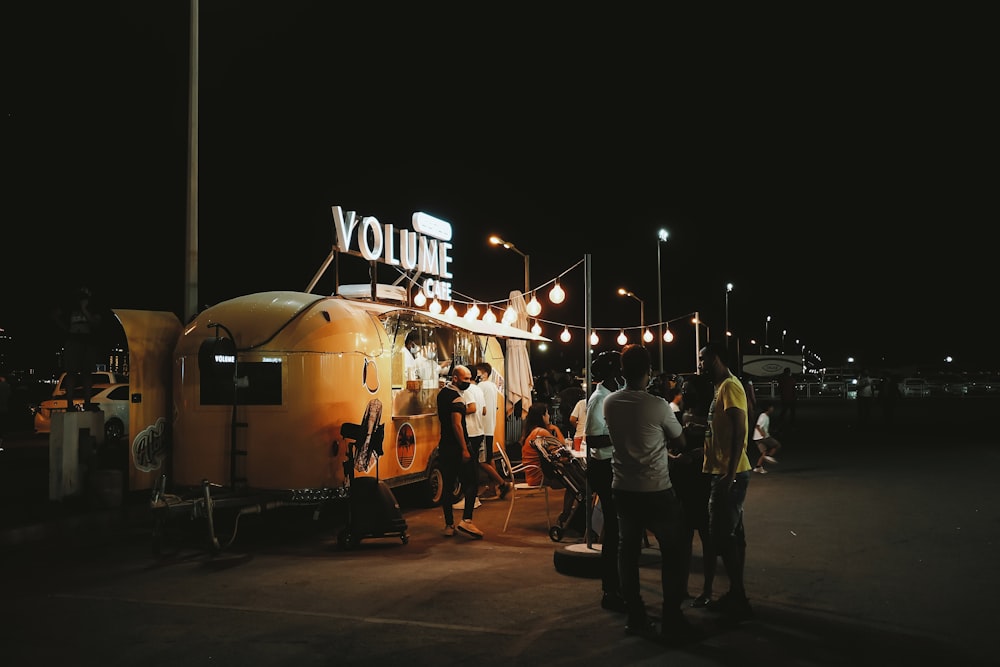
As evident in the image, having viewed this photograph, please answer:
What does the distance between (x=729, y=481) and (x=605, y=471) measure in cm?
123

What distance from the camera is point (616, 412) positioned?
5871 millimetres

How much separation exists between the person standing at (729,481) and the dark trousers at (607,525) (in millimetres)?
761

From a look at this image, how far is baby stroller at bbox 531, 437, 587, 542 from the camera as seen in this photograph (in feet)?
30.2

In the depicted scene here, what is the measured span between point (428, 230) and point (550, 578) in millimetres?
11237

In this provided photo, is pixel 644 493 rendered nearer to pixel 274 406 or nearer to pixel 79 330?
pixel 274 406

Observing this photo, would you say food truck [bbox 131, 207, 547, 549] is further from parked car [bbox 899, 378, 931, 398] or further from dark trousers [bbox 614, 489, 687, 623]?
parked car [bbox 899, 378, 931, 398]

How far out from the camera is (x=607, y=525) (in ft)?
22.4

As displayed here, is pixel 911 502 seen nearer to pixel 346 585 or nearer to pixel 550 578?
pixel 550 578

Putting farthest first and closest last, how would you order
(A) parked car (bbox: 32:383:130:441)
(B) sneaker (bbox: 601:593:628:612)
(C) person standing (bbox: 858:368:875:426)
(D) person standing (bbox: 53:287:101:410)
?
(C) person standing (bbox: 858:368:875:426)
(A) parked car (bbox: 32:383:130:441)
(D) person standing (bbox: 53:287:101:410)
(B) sneaker (bbox: 601:593:628:612)

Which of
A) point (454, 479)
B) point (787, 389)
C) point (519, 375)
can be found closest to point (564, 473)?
point (454, 479)

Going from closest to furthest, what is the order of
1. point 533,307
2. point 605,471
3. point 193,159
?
point 605,471 < point 193,159 < point 533,307

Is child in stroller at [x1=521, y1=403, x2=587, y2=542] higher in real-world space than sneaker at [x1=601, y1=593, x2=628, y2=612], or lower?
higher

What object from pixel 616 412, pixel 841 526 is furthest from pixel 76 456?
pixel 841 526

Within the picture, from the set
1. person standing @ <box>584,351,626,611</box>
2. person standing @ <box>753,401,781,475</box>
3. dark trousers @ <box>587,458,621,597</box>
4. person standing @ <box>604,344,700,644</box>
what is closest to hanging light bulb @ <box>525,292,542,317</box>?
person standing @ <box>753,401,781,475</box>
